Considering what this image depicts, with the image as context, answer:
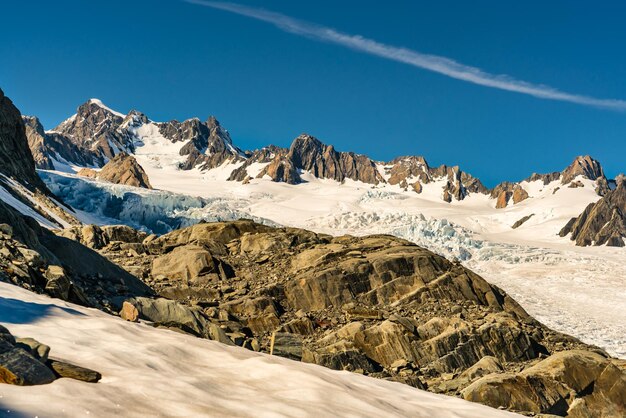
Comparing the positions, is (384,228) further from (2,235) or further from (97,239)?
(2,235)

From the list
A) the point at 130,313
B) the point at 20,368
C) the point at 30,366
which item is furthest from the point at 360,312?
the point at 20,368

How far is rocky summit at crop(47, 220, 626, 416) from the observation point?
1504 cm

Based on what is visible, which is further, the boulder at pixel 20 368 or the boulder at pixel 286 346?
the boulder at pixel 286 346

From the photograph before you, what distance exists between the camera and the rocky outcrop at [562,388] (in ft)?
43.0

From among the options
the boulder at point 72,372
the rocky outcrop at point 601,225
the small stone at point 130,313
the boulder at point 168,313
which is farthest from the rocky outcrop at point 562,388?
the rocky outcrop at point 601,225

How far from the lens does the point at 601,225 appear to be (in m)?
138

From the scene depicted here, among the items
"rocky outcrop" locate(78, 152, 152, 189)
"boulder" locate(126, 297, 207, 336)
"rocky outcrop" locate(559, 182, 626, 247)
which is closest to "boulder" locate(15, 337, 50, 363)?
"boulder" locate(126, 297, 207, 336)

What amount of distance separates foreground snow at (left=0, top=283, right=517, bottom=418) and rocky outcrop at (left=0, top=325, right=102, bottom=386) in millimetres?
182

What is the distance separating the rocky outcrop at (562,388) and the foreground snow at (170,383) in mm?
3086

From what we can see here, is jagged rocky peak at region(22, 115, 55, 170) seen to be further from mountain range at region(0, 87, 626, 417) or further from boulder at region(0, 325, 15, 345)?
boulder at region(0, 325, 15, 345)

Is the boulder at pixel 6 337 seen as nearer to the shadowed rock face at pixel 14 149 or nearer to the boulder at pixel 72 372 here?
the boulder at pixel 72 372

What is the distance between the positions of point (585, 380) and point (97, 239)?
28623mm

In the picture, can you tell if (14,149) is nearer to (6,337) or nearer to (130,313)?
(130,313)

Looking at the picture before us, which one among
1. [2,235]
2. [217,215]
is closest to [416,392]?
[2,235]
